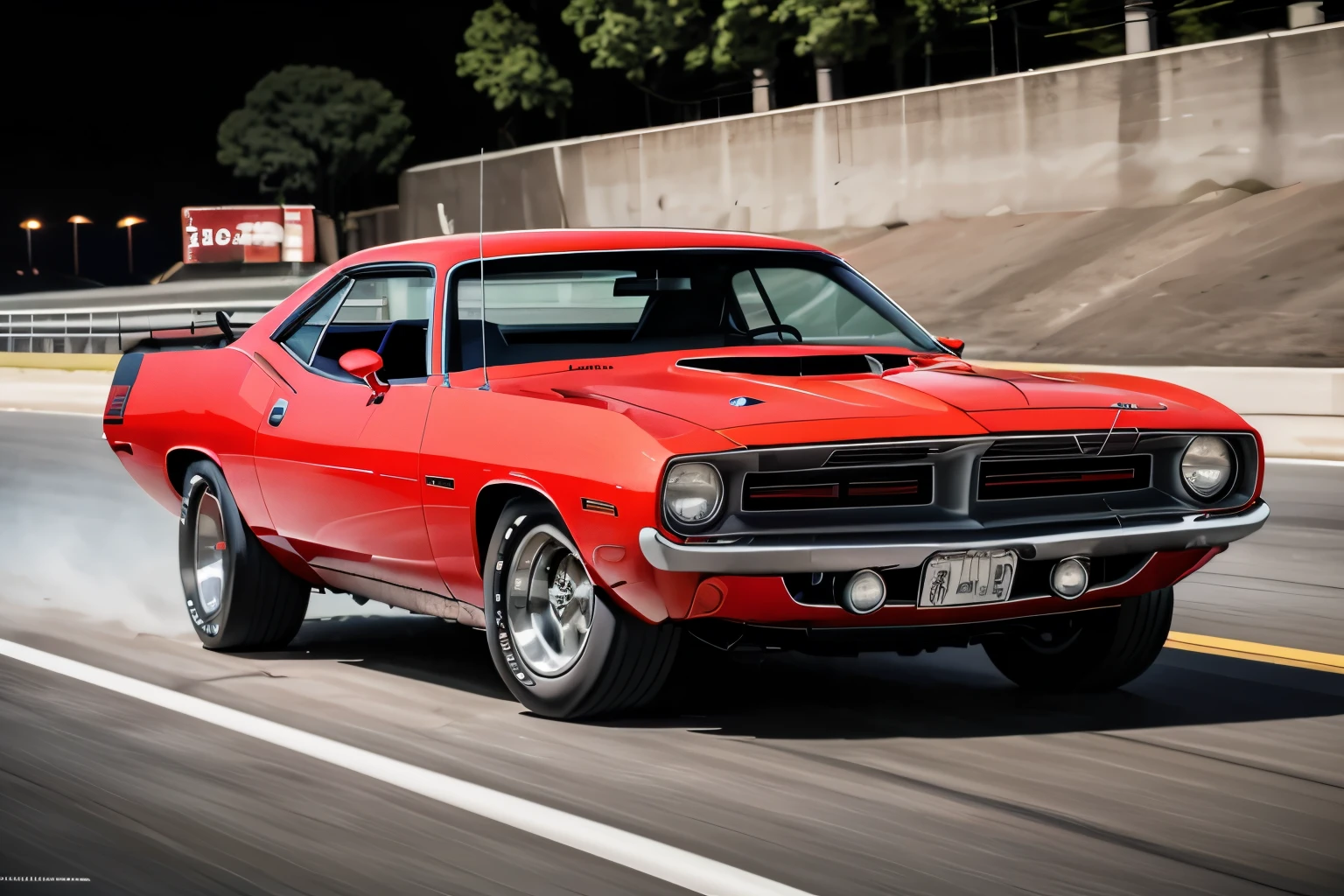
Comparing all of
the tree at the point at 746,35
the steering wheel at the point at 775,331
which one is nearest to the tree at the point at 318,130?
the tree at the point at 746,35

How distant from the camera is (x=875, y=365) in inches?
238

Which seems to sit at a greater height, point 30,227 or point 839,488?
point 30,227

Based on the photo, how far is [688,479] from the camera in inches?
201

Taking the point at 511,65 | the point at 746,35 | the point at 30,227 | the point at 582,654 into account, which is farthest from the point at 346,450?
the point at 30,227

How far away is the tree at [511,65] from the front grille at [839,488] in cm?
6938

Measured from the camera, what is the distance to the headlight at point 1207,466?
5.67m

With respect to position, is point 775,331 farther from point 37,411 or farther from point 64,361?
point 64,361

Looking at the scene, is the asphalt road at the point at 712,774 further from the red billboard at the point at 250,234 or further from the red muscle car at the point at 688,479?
the red billboard at the point at 250,234

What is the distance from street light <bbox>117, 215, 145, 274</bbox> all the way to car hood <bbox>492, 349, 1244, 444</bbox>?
9813cm

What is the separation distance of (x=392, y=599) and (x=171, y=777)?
1.48 m

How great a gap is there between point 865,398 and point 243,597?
9.18ft

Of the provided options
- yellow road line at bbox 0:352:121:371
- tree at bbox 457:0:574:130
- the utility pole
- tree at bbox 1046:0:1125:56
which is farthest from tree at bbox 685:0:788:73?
yellow road line at bbox 0:352:121:371

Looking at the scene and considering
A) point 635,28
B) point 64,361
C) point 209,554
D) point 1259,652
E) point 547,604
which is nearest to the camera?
point 547,604

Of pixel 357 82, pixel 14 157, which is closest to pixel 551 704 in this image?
pixel 357 82
